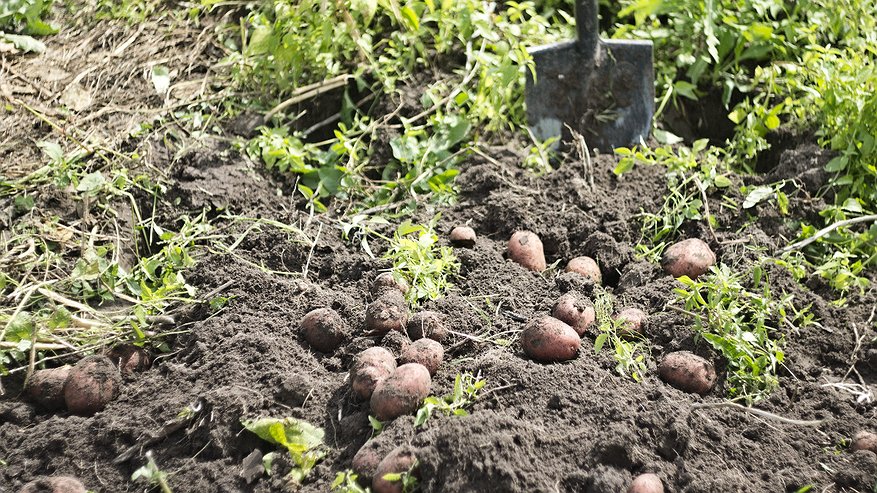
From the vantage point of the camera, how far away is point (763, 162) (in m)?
3.38

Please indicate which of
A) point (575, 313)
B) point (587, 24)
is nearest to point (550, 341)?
point (575, 313)

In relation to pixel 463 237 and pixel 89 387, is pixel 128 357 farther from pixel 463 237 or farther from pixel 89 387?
pixel 463 237

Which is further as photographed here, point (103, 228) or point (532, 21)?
point (532, 21)

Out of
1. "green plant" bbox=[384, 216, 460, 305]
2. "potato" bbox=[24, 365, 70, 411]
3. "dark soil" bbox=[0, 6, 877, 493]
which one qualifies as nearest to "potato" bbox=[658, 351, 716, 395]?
"dark soil" bbox=[0, 6, 877, 493]

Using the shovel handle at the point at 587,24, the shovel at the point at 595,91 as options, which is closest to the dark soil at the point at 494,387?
the shovel at the point at 595,91

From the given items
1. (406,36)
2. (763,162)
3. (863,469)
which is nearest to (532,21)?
(406,36)

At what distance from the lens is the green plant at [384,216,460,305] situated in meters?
2.63

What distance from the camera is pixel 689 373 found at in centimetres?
229

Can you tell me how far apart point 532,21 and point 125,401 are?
2.32 metres

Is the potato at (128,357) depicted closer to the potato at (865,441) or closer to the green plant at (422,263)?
the green plant at (422,263)

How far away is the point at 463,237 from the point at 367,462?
1.04m

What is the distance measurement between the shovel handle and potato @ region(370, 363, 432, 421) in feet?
5.76

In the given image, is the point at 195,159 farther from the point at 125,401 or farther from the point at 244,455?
the point at 244,455

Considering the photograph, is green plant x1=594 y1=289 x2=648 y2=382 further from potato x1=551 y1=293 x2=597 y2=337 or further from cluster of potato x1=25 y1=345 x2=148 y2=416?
cluster of potato x1=25 y1=345 x2=148 y2=416
